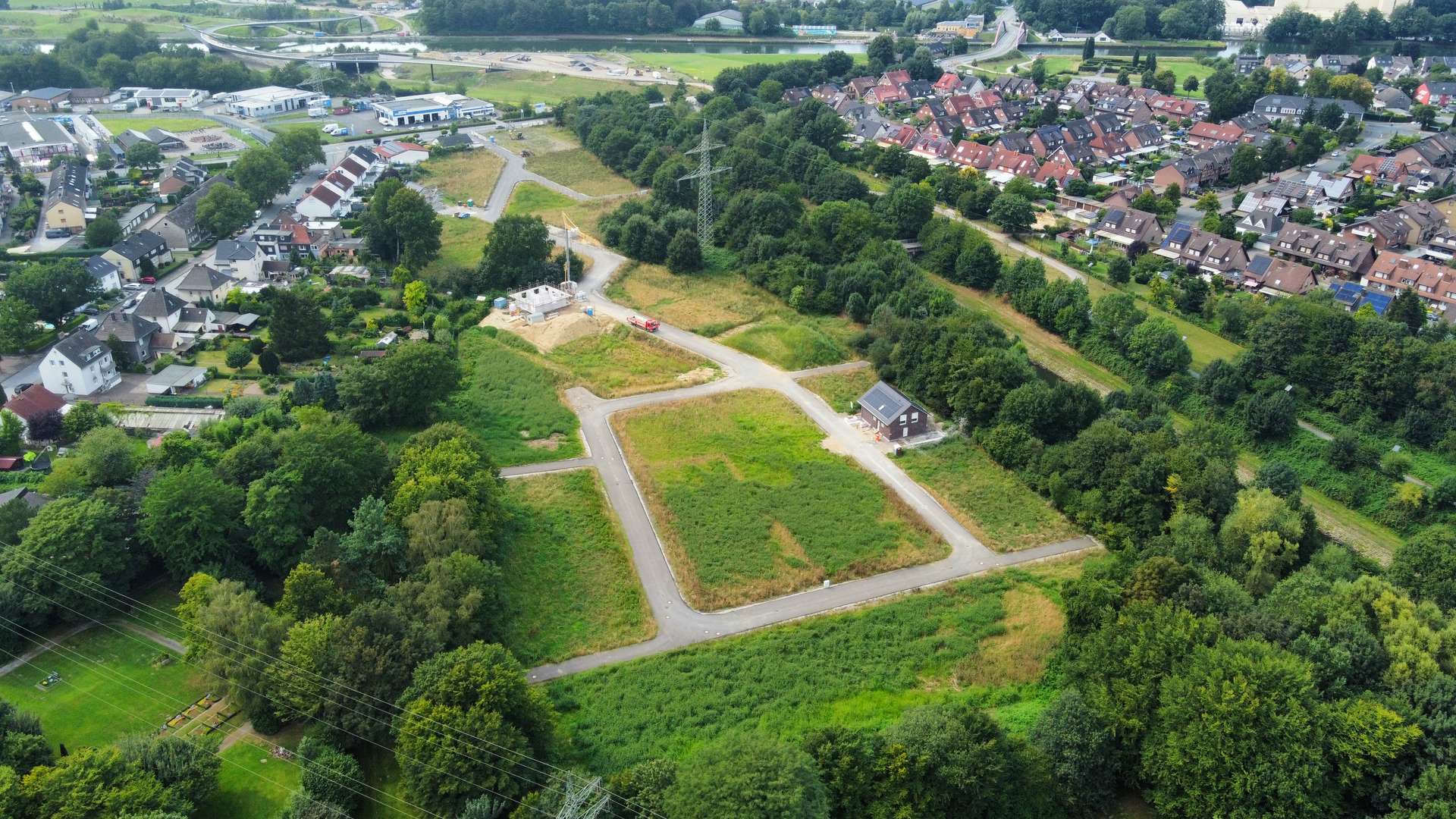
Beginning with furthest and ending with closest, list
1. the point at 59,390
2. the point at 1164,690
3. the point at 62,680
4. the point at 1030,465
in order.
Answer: the point at 59,390 → the point at 1030,465 → the point at 62,680 → the point at 1164,690

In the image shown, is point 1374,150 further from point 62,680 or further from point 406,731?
point 62,680

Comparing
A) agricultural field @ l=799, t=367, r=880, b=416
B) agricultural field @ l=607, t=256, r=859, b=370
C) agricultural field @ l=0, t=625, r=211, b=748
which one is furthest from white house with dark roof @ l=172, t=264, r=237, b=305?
agricultural field @ l=799, t=367, r=880, b=416

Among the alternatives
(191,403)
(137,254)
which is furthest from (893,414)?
(137,254)

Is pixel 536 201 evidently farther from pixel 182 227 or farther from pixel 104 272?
pixel 104 272

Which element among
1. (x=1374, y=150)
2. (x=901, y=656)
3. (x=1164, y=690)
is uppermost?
(x=1374, y=150)

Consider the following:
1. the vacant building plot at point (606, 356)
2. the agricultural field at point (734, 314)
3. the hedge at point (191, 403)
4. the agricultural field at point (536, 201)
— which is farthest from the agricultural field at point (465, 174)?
the hedge at point (191, 403)

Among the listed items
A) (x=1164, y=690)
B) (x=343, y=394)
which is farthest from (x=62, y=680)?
(x=1164, y=690)

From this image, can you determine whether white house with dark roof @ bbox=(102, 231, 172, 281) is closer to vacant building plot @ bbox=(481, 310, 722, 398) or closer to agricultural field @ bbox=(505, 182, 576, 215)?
vacant building plot @ bbox=(481, 310, 722, 398)
